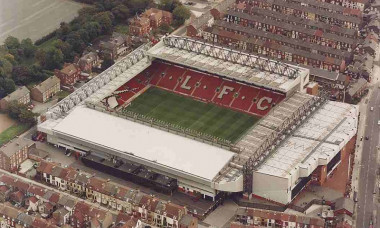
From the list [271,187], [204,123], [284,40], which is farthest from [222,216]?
[284,40]

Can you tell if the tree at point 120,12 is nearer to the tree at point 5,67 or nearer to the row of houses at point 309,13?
the row of houses at point 309,13

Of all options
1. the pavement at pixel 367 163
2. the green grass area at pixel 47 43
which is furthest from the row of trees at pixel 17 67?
the pavement at pixel 367 163

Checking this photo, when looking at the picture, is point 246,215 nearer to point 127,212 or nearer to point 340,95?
point 127,212

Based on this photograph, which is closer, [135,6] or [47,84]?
[47,84]

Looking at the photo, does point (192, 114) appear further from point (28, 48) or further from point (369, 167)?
point (28, 48)

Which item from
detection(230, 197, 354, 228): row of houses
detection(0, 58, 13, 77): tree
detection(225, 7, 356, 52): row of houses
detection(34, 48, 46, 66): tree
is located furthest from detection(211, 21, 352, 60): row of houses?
detection(230, 197, 354, 228): row of houses
